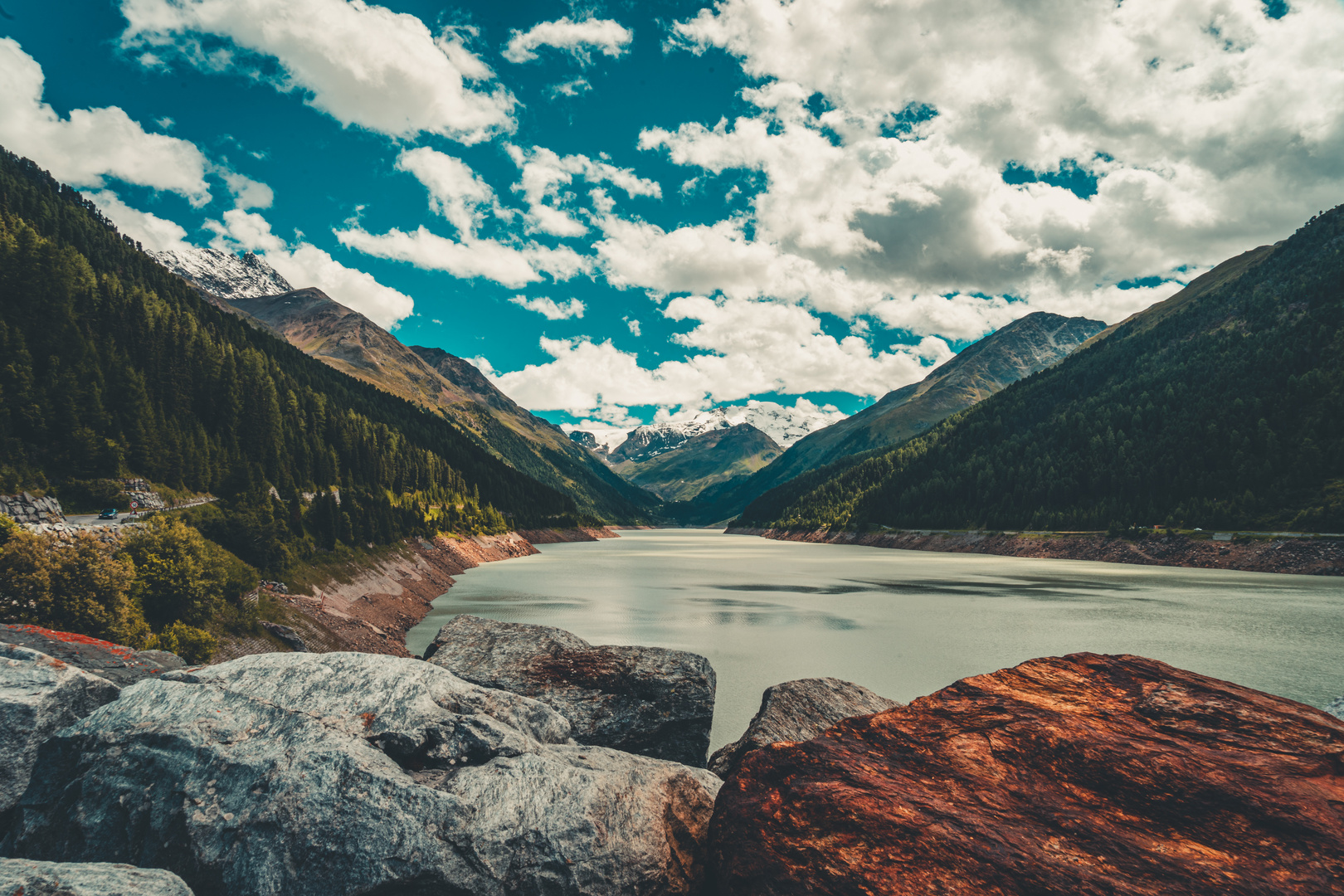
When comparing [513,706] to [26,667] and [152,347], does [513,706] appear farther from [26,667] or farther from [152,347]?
[152,347]

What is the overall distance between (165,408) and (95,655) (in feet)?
309

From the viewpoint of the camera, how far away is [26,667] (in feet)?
29.9

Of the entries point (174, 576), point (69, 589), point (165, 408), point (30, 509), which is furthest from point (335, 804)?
point (165, 408)

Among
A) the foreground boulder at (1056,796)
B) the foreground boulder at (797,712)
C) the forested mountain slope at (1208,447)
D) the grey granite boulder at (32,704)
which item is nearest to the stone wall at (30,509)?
the grey granite boulder at (32,704)

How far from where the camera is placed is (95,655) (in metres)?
12.6

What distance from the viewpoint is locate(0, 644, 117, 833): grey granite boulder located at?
806 centimetres

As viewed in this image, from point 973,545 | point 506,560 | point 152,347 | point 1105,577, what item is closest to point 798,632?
point 1105,577

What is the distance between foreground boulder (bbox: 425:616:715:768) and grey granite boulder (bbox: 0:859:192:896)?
7.87 metres

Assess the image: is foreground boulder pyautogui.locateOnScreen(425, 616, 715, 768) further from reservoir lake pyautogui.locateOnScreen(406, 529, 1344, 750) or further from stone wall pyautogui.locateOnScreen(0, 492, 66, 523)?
stone wall pyautogui.locateOnScreen(0, 492, 66, 523)

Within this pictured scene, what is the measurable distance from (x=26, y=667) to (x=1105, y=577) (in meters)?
110

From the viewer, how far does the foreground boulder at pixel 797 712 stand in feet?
43.2

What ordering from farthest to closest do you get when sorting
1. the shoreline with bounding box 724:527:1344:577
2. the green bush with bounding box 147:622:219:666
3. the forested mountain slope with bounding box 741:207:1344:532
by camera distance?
the forested mountain slope with bounding box 741:207:1344:532
the shoreline with bounding box 724:527:1344:577
the green bush with bounding box 147:622:219:666

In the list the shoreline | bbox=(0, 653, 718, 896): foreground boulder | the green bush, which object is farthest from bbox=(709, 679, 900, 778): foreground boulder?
the shoreline

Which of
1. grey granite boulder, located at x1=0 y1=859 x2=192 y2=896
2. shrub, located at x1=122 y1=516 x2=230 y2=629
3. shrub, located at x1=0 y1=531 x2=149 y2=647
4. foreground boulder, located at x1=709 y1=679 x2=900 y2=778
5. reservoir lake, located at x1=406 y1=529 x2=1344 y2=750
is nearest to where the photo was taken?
grey granite boulder, located at x1=0 y1=859 x2=192 y2=896
